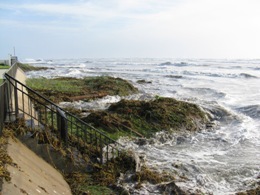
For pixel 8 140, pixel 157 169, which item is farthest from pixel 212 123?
pixel 8 140

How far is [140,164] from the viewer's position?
9.69m

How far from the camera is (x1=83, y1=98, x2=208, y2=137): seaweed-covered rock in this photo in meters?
13.9

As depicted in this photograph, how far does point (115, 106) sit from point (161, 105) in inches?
92.2

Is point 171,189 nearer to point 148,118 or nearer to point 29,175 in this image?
point 29,175

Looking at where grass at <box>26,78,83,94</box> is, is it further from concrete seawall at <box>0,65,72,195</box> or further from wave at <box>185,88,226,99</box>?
concrete seawall at <box>0,65,72,195</box>

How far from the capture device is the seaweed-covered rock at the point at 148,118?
547 inches

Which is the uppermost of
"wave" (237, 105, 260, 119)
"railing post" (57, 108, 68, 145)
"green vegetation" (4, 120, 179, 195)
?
"railing post" (57, 108, 68, 145)

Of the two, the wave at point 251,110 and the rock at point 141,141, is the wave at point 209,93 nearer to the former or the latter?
the wave at point 251,110

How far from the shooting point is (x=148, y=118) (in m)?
15.2

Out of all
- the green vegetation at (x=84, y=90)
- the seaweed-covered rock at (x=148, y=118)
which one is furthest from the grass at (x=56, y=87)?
the seaweed-covered rock at (x=148, y=118)

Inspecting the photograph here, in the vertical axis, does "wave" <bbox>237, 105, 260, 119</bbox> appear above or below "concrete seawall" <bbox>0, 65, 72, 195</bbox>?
below

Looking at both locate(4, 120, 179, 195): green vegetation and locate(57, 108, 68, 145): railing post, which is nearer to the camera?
locate(4, 120, 179, 195): green vegetation

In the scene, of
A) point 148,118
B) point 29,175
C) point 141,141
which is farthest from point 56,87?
point 29,175

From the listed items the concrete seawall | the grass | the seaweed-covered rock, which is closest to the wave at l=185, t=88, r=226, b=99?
the grass
